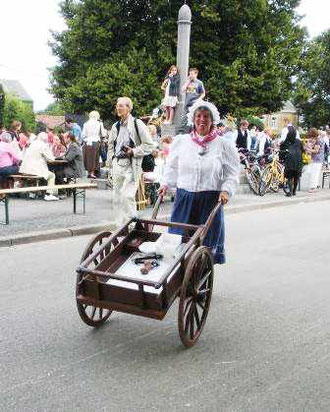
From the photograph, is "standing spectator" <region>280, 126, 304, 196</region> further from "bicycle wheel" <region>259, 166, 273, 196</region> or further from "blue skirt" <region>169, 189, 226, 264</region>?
"blue skirt" <region>169, 189, 226, 264</region>

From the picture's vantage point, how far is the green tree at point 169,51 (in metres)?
27.6

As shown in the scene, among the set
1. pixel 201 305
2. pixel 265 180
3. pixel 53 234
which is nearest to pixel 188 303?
pixel 201 305

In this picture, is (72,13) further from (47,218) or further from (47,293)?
(47,293)

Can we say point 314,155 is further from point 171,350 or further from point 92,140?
point 171,350

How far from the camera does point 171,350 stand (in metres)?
4.33

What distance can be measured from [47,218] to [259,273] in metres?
4.55

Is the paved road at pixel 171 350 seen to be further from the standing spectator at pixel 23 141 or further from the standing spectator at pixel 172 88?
the standing spectator at pixel 172 88

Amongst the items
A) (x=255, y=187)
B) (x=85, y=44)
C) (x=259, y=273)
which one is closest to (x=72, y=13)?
(x=85, y=44)

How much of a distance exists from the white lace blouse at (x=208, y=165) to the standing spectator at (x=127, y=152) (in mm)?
2912

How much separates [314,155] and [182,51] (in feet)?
16.6

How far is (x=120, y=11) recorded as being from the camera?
28.5 metres

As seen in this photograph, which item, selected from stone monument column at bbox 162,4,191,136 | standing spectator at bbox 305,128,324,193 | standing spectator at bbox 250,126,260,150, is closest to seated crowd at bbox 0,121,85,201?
stone monument column at bbox 162,4,191,136

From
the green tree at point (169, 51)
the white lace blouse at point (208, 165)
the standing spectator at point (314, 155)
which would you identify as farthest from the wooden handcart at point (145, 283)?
the green tree at point (169, 51)

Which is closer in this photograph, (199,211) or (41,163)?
(199,211)
